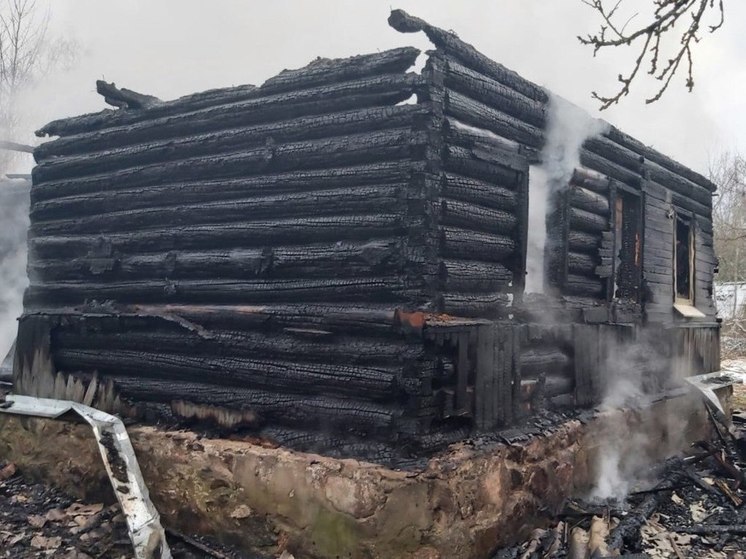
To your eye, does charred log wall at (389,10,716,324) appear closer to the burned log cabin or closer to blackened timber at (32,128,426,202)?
the burned log cabin

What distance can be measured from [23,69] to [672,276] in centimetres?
2101

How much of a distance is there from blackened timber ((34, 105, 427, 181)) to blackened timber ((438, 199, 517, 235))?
2.39 feet

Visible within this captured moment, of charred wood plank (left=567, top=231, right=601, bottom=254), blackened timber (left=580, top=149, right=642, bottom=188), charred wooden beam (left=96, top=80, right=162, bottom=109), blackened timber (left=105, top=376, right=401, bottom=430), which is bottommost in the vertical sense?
blackened timber (left=105, top=376, right=401, bottom=430)

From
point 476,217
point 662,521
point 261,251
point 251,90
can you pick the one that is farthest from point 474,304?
point 662,521

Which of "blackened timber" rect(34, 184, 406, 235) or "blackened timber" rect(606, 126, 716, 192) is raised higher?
"blackened timber" rect(606, 126, 716, 192)

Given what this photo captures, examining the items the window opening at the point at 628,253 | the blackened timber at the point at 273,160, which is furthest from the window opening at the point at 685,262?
the blackened timber at the point at 273,160

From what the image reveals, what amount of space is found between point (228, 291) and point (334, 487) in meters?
2.06

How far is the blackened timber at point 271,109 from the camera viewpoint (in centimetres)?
482

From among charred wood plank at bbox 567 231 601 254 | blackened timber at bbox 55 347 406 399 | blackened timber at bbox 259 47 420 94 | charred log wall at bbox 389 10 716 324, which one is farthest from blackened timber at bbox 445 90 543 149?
blackened timber at bbox 55 347 406 399

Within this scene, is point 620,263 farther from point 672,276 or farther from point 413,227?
point 413,227

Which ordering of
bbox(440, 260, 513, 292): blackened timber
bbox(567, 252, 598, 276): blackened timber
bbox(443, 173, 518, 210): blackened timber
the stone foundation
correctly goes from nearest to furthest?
the stone foundation < bbox(440, 260, 513, 292): blackened timber < bbox(443, 173, 518, 210): blackened timber < bbox(567, 252, 598, 276): blackened timber

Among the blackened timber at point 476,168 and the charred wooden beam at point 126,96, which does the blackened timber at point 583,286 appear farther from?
the charred wooden beam at point 126,96

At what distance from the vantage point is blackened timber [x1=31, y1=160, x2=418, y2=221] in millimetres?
4816

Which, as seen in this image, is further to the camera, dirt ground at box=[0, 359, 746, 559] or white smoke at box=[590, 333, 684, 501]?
white smoke at box=[590, 333, 684, 501]
